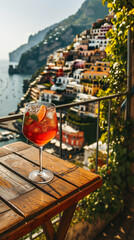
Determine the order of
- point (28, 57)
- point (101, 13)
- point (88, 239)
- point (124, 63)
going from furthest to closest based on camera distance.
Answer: point (28, 57) < point (101, 13) < point (124, 63) < point (88, 239)

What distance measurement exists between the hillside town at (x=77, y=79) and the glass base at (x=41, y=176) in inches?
1104

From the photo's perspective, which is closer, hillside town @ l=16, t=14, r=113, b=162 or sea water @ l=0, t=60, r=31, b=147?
hillside town @ l=16, t=14, r=113, b=162

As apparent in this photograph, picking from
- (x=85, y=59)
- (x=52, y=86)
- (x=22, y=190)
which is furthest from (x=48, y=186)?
(x=85, y=59)

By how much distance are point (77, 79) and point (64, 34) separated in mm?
48947

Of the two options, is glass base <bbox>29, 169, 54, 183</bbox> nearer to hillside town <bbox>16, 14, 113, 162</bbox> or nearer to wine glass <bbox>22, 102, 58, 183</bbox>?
wine glass <bbox>22, 102, 58, 183</bbox>

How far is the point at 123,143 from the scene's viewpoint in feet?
7.20

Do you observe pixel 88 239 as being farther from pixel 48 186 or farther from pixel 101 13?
pixel 101 13

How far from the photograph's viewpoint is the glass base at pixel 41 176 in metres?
0.73

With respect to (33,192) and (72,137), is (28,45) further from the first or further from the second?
(33,192)

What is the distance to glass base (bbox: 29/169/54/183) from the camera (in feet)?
2.41

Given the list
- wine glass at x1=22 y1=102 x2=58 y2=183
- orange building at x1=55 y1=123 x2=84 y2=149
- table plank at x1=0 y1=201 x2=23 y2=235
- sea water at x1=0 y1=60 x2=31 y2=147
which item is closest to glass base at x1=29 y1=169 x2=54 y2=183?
wine glass at x1=22 y1=102 x2=58 y2=183

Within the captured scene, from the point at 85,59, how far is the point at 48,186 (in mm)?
42189

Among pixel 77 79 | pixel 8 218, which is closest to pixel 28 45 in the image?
pixel 77 79

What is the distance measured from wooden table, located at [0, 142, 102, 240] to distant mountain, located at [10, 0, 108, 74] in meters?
74.8
